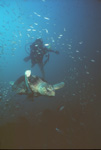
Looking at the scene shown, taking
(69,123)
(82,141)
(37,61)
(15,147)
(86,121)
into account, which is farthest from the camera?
(37,61)

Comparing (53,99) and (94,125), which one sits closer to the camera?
(94,125)

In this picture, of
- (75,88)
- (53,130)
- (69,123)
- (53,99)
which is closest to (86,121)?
(69,123)

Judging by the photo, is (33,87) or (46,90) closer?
(46,90)

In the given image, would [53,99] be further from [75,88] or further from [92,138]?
[92,138]

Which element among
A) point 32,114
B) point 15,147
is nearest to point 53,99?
point 32,114

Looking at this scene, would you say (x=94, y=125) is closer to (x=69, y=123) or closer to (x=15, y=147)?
(x=69, y=123)

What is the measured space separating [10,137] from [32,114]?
2.16 meters

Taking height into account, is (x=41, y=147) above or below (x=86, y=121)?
above

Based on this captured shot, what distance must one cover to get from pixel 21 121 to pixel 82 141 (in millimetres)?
3319

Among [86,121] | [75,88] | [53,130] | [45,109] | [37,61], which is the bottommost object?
[75,88]

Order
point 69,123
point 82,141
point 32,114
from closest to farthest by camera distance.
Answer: point 82,141, point 69,123, point 32,114

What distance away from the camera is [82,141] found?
4.87 meters

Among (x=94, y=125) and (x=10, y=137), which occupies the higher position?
(x=10, y=137)

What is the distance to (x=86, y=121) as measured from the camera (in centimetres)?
A: 624
